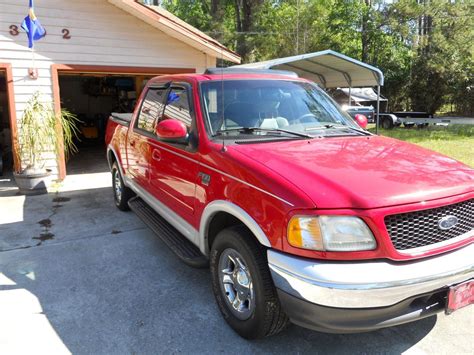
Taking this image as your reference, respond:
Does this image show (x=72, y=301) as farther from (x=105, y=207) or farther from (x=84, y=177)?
(x=84, y=177)

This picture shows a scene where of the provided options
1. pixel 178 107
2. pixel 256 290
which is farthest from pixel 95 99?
pixel 256 290

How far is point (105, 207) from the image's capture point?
665 centimetres

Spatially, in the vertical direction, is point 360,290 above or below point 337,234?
below

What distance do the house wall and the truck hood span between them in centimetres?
669

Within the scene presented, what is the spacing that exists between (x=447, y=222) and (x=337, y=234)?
768 mm

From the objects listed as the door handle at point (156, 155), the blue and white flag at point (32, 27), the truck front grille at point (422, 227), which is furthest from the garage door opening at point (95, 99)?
the truck front grille at point (422, 227)

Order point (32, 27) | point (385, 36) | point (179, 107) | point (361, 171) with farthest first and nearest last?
point (385, 36) < point (32, 27) < point (179, 107) < point (361, 171)

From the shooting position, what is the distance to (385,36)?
26.7 metres

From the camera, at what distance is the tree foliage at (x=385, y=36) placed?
2425 cm

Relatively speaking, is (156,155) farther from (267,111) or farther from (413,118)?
(413,118)

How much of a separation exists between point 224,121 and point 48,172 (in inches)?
224

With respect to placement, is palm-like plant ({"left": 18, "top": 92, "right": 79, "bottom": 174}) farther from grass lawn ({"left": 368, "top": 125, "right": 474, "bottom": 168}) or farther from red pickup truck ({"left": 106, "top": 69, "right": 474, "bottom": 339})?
grass lawn ({"left": 368, "top": 125, "right": 474, "bottom": 168})

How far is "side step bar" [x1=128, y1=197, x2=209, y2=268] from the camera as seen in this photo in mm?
3533

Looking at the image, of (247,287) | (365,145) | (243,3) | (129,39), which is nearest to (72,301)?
(247,287)
